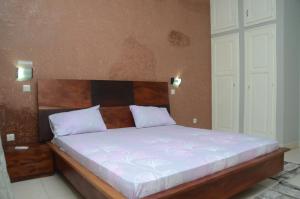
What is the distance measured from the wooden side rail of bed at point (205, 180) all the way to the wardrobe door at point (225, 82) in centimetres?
212

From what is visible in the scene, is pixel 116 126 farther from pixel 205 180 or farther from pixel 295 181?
pixel 295 181

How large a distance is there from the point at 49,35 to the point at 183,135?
2215 mm

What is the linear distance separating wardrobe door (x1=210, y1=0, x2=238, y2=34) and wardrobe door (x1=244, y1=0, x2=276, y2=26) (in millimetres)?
228

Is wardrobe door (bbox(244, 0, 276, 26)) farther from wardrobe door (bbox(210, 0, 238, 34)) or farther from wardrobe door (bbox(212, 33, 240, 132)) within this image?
wardrobe door (bbox(212, 33, 240, 132))

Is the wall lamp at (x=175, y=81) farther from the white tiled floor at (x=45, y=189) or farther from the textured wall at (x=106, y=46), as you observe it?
the white tiled floor at (x=45, y=189)

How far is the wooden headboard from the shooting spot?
122 inches

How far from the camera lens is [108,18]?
3.72 meters

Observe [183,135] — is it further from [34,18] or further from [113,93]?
[34,18]

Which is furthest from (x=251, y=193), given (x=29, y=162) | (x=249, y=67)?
(x=249, y=67)

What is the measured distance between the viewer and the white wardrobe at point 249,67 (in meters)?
3.92

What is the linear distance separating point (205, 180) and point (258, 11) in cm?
352

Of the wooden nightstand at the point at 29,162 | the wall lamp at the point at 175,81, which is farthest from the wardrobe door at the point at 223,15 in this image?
the wooden nightstand at the point at 29,162

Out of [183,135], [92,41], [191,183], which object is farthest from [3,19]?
[191,183]

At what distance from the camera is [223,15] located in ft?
15.5
